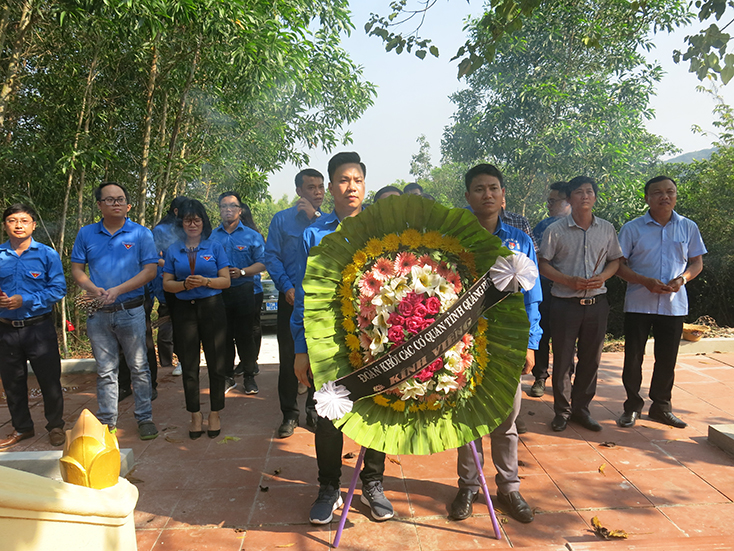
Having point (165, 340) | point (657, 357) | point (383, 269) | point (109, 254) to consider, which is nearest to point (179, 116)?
point (165, 340)

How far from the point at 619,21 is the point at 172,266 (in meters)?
12.7

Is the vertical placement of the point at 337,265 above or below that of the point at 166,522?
above

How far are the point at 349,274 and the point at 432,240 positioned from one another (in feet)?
1.38

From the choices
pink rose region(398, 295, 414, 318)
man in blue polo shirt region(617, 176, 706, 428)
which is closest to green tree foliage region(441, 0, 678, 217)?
man in blue polo shirt region(617, 176, 706, 428)

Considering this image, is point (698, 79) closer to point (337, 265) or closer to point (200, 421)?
point (337, 265)

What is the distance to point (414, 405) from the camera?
7.36ft

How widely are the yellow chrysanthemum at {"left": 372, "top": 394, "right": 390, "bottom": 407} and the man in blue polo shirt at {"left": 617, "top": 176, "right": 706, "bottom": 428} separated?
9.21 feet

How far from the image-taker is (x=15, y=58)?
19.5 ft

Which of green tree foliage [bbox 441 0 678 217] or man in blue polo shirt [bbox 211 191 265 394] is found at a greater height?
green tree foliage [bbox 441 0 678 217]

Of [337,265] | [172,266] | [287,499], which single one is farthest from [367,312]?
[172,266]

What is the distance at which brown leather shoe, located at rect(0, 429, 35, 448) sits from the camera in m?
3.99

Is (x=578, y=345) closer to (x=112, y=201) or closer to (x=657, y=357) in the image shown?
(x=657, y=357)

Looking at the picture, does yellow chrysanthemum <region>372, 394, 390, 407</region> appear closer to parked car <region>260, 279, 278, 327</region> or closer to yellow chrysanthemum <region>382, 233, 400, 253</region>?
yellow chrysanthemum <region>382, 233, 400, 253</region>

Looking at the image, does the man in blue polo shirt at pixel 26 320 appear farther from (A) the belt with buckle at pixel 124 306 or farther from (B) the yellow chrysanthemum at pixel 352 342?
(B) the yellow chrysanthemum at pixel 352 342
